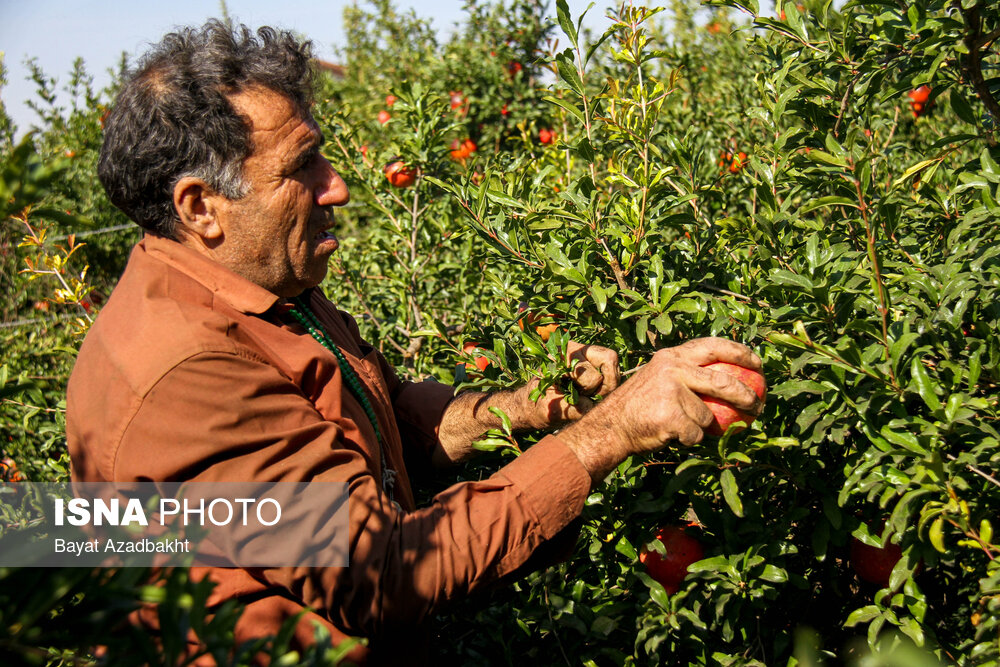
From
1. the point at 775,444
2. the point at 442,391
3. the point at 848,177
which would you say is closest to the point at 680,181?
the point at 848,177

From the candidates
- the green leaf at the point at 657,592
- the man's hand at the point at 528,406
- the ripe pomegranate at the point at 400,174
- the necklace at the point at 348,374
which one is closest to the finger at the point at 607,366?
the man's hand at the point at 528,406

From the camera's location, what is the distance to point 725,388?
4.47 ft

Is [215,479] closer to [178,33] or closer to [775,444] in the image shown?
[775,444]

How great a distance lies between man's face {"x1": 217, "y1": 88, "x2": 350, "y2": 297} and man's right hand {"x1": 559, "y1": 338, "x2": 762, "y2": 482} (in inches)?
27.1

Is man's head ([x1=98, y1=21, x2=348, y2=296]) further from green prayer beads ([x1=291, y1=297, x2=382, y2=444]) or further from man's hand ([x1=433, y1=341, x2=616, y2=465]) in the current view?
A: man's hand ([x1=433, y1=341, x2=616, y2=465])

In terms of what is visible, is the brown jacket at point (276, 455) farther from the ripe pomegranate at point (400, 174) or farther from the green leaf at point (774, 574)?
the ripe pomegranate at point (400, 174)

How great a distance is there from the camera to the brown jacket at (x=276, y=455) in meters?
1.33

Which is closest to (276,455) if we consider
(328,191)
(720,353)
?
(328,191)

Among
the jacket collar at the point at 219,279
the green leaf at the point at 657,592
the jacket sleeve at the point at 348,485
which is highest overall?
the jacket collar at the point at 219,279

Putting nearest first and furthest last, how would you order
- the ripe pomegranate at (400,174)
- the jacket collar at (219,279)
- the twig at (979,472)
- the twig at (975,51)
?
the twig at (979,472) < the twig at (975,51) < the jacket collar at (219,279) < the ripe pomegranate at (400,174)

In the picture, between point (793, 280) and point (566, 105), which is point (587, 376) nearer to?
point (793, 280)

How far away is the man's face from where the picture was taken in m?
1.67

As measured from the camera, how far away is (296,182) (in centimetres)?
170

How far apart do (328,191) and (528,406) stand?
2.15 feet
